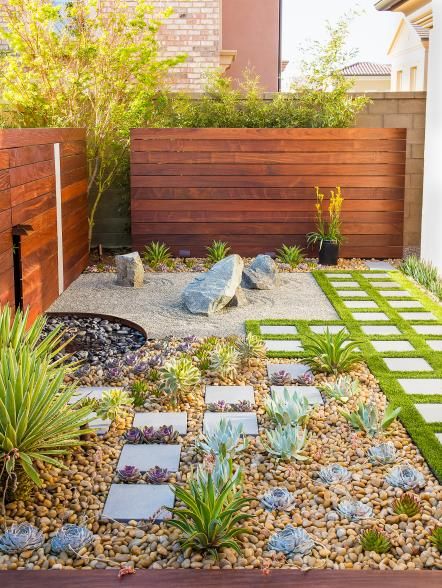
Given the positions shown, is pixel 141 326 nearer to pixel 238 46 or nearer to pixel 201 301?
pixel 201 301

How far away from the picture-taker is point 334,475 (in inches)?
143

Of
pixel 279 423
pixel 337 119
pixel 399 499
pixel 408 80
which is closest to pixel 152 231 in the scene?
pixel 337 119

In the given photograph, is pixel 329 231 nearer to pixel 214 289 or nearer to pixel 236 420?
pixel 214 289

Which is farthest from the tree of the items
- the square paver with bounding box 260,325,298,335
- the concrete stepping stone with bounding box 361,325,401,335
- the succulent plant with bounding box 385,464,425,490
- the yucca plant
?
the succulent plant with bounding box 385,464,425,490

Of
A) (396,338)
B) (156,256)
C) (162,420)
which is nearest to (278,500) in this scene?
(162,420)

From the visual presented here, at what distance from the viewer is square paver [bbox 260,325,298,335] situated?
20.9 feet

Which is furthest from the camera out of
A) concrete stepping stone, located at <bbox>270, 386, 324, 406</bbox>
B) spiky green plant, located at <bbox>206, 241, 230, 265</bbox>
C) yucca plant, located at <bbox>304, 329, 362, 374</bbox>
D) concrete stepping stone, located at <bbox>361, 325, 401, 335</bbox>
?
spiky green plant, located at <bbox>206, 241, 230, 265</bbox>

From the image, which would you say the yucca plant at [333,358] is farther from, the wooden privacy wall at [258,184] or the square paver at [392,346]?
the wooden privacy wall at [258,184]

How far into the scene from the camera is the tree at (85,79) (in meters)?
9.81

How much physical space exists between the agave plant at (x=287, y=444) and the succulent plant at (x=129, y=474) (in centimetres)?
62

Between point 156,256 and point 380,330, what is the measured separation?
361cm

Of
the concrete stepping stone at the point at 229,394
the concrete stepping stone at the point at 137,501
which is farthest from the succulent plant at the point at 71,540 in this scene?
the concrete stepping stone at the point at 229,394

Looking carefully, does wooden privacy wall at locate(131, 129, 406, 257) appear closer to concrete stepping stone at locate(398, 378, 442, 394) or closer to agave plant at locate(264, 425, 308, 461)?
concrete stepping stone at locate(398, 378, 442, 394)

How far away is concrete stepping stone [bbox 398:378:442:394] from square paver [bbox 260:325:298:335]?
1403 millimetres
